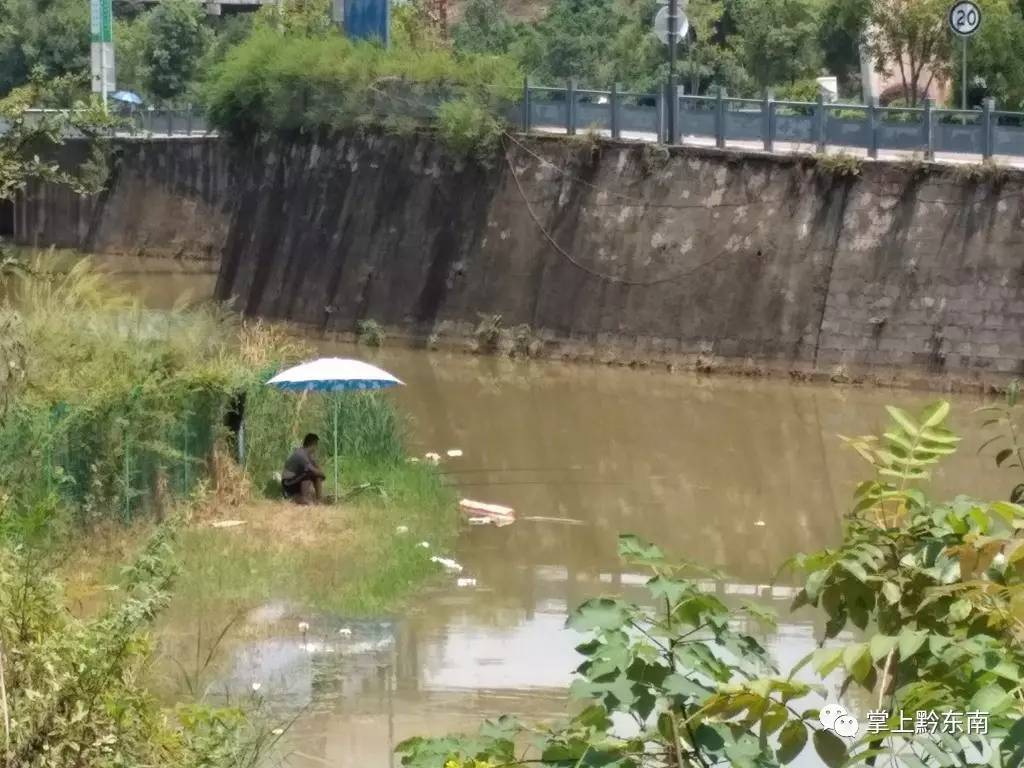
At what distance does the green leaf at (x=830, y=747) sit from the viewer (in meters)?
4.24

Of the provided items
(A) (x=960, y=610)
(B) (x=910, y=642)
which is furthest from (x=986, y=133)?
(B) (x=910, y=642)

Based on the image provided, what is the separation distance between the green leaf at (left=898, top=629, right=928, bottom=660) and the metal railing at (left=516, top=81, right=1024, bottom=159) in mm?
22722

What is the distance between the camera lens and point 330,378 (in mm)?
16188

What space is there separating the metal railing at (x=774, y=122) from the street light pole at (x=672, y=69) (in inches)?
2.2

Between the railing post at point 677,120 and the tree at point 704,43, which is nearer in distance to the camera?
the railing post at point 677,120

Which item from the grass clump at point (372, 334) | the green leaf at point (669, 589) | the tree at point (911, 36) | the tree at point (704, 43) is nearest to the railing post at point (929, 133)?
the tree at point (911, 36)

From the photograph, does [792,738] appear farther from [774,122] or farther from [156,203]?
[156,203]

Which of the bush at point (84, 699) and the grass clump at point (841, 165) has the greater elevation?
the grass clump at point (841, 165)

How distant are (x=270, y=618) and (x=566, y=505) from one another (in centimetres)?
616

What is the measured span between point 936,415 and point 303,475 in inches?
439

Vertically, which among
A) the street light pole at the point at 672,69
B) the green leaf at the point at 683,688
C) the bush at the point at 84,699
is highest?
the street light pole at the point at 672,69

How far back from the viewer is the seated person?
51.9 ft

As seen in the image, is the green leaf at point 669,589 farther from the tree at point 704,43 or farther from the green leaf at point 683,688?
the tree at point 704,43

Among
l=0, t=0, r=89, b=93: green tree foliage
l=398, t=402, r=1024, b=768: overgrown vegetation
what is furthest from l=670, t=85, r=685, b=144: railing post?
l=0, t=0, r=89, b=93: green tree foliage
